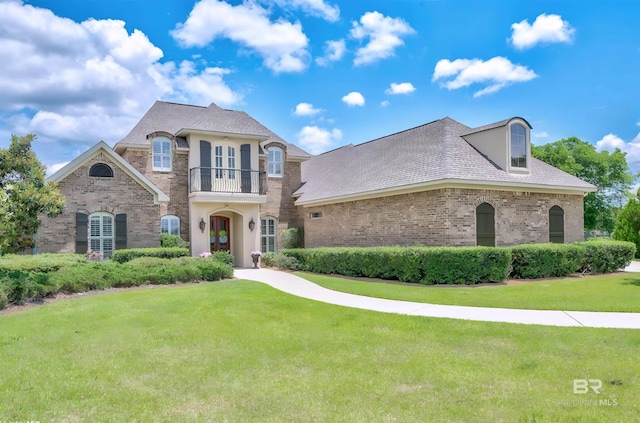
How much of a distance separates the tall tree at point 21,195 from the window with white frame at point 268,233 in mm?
12815

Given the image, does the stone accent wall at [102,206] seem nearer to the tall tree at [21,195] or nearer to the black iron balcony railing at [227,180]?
the black iron balcony railing at [227,180]

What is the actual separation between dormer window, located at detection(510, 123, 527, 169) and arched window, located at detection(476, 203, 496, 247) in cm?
266

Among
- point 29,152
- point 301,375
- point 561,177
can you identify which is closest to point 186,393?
point 301,375

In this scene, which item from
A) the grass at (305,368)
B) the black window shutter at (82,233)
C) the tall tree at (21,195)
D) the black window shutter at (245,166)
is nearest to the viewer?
the grass at (305,368)

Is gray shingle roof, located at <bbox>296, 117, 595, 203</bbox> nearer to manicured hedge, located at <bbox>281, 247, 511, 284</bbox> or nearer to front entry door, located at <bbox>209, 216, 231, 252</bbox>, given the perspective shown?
manicured hedge, located at <bbox>281, 247, 511, 284</bbox>

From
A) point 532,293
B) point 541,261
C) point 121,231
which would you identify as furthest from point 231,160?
point 532,293

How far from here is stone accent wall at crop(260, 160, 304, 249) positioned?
25.6 m

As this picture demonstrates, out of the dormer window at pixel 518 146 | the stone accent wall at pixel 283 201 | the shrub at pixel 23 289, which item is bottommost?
the shrub at pixel 23 289

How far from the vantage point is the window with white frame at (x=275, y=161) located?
26016 millimetres

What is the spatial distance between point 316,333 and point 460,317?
309 cm

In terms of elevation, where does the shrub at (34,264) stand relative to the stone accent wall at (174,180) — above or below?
below

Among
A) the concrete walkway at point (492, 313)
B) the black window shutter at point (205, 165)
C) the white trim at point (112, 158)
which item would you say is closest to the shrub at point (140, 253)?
the white trim at point (112, 158)

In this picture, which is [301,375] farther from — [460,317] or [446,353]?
[460,317]

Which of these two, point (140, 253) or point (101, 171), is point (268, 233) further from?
point (101, 171)
